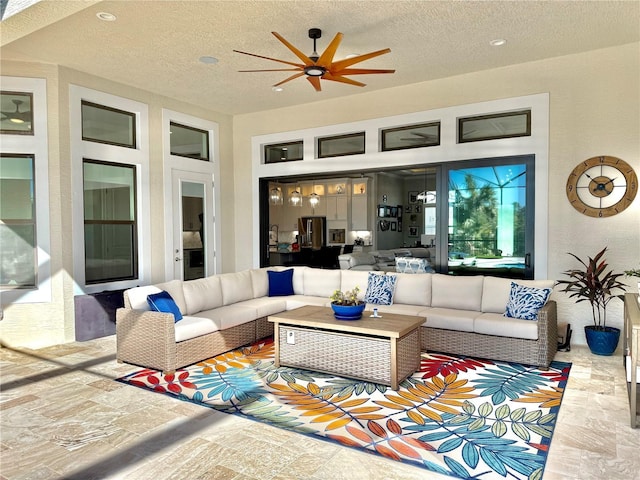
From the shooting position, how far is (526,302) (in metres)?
4.69


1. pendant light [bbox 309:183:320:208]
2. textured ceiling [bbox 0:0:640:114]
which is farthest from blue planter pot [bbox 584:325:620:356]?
pendant light [bbox 309:183:320:208]

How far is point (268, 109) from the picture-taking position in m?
7.80

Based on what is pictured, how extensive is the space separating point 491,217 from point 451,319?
72.9 inches

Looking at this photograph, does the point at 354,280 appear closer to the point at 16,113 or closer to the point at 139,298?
the point at 139,298

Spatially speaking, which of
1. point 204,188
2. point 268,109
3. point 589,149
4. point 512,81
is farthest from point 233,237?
point 589,149

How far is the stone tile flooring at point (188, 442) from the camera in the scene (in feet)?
8.52

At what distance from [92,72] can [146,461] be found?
5.04m

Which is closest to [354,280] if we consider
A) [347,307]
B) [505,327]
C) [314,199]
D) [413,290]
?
[413,290]

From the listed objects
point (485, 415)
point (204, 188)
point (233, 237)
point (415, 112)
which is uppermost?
point (415, 112)

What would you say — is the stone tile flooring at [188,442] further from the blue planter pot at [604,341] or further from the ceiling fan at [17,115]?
the ceiling fan at [17,115]

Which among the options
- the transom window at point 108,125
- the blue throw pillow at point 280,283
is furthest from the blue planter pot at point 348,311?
the transom window at point 108,125

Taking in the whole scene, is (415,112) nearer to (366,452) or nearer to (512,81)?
(512,81)

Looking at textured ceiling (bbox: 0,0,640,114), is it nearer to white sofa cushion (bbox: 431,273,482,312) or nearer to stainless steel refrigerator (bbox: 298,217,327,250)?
white sofa cushion (bbox: 431,273,482,312)

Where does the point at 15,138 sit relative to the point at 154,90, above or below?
below
